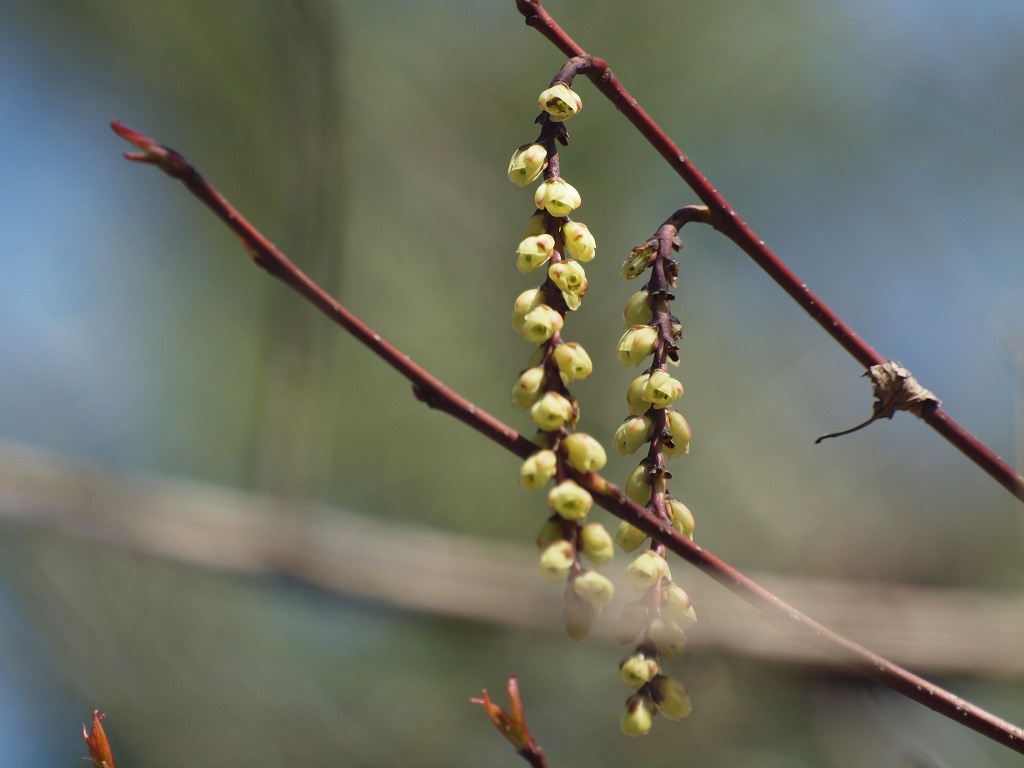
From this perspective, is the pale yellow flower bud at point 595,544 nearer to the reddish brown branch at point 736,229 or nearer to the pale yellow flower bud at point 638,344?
the pale yellow flower bud at point 638,344

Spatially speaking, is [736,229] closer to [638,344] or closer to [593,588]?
[638,344]

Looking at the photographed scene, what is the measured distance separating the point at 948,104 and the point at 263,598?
3000 mm

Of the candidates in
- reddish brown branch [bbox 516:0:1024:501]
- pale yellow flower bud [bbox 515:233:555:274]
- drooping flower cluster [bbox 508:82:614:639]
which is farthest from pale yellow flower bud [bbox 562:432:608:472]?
reddish brown branch [bbox 516:0:1024:501]

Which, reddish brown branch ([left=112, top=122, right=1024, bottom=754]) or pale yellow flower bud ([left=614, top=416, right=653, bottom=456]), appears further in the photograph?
pale yellow flower bud ([left=614, top=416, right=653, bottom=456])

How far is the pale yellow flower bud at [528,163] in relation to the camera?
21.4 inches

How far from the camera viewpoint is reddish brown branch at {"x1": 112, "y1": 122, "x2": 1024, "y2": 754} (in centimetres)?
41

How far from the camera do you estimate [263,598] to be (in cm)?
368

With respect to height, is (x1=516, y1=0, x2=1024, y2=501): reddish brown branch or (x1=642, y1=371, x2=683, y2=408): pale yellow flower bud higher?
(x1=516, y1=0, x2=1024, y2=501): reddish brown branch

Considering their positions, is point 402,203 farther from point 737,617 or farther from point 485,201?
point 737,617

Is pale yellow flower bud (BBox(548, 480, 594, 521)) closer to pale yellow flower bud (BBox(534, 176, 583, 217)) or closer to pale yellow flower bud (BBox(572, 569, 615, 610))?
pale yellow flower bud (BBox(572, 569, 615, 610))

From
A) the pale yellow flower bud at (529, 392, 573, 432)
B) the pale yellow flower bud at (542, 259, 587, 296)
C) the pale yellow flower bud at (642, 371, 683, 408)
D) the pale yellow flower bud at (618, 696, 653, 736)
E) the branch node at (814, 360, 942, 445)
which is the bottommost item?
the pale yellow flower bud at (618, 696, 653, 736)

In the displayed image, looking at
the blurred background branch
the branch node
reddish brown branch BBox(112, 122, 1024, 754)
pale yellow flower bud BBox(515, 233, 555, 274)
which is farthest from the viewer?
the blurred background branch

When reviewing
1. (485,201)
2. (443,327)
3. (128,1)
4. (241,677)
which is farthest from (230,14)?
(241,677)

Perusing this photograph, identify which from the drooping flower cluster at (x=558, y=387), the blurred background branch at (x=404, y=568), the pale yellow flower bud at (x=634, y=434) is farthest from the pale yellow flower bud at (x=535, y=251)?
the blurred background branch at (x=404, y=568)
